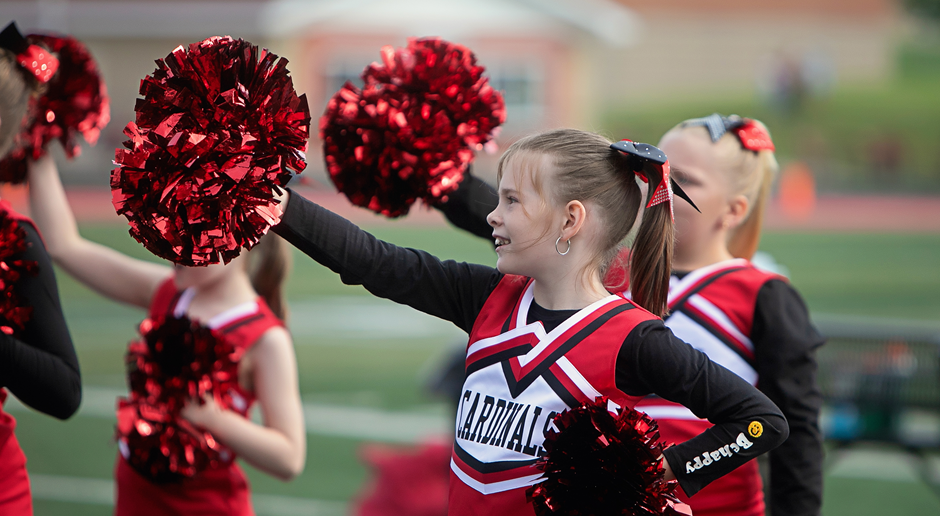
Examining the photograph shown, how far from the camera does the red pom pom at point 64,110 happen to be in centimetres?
220

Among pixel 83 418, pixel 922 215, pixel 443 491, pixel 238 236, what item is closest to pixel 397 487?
pixel 443 491

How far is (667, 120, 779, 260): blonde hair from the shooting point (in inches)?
86.5

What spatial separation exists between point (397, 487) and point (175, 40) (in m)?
28.0

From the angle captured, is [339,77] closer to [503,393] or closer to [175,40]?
[175,40]

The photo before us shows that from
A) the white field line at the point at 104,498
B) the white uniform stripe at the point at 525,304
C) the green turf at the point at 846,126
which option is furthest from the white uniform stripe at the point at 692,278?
the green turf at the point at 846,126

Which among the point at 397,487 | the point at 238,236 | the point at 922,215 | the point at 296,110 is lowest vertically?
the point at 922,215

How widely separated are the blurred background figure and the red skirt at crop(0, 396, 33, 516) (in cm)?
79

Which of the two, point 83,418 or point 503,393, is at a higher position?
point 503,393

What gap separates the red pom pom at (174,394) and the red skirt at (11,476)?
30cm

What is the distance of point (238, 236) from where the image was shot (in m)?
1.37

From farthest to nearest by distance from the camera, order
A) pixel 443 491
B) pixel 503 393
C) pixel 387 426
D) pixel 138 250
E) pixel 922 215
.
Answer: pixel 922 215, pixel 138 250, pixel 387 426, pixel 443 491, pixel 503 393

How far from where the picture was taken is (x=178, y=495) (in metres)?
2.20

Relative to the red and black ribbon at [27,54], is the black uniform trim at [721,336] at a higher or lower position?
lower

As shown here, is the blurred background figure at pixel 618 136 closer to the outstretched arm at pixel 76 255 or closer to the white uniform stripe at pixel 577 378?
the white uniform stripe at pixel 577 378
